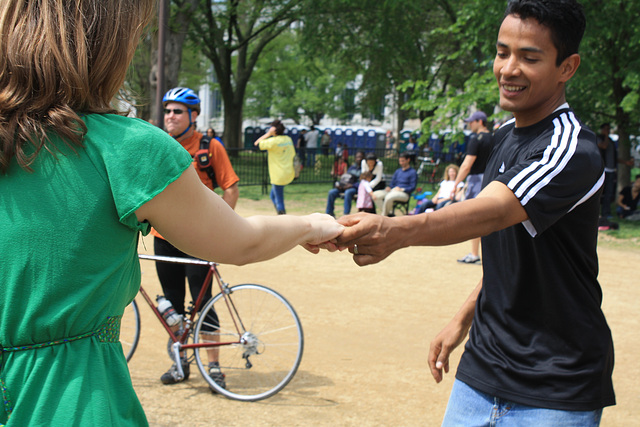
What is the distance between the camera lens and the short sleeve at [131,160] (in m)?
1.43

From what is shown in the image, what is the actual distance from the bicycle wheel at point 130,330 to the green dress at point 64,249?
4.11m

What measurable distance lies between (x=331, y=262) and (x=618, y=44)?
10.5m

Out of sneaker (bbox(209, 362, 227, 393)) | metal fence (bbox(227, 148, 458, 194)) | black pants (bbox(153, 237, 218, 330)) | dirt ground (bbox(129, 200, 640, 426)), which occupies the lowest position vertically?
metal fence (bbox(227, 148, 458, 194))

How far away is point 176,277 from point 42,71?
13.3 feet

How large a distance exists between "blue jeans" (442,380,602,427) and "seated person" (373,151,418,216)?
11734mm

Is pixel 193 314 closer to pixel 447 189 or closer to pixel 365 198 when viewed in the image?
pixel 447 189

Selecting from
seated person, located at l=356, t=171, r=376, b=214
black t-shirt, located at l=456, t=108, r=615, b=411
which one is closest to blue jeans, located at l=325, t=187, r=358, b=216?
seated person, located at l=356, t=171, r=376, b=214

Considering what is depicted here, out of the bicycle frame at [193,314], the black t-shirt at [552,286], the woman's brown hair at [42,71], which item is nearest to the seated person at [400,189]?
the bicycle frame at [193,314]

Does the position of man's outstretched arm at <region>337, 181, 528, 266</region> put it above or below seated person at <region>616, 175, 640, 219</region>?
above

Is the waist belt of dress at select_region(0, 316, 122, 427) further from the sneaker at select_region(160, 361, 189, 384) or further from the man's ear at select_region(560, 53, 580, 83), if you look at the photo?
the sneaker at select_region(160, 361, 189, 384)

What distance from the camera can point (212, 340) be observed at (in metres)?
5.20

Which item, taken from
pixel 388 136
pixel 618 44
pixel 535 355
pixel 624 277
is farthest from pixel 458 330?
pixel 388 136

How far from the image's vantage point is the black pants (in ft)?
17.4

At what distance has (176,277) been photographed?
17.6 ft
